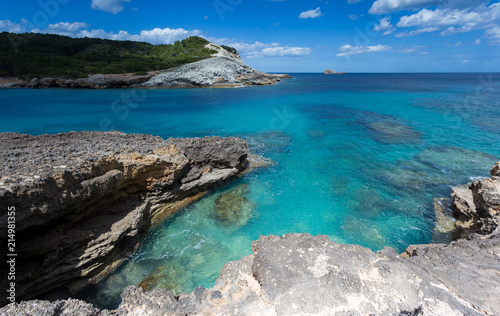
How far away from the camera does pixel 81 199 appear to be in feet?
23.4

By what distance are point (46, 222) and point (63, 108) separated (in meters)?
31.5

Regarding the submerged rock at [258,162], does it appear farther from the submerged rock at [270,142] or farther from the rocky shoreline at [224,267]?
the rocky shoreline at [224,267]

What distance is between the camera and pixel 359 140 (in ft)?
67.2

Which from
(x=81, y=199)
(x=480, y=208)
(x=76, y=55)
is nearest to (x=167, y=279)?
(x=81, y=199)

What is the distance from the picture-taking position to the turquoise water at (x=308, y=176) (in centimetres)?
865

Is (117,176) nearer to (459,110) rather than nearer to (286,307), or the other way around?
(286,307)

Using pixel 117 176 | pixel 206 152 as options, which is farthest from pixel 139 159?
pixel 206 152

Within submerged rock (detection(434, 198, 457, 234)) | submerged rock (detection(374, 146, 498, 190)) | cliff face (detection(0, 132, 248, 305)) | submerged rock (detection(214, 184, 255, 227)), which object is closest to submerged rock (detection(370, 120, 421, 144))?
submerged rock (detection(374, 146, 498, 190))

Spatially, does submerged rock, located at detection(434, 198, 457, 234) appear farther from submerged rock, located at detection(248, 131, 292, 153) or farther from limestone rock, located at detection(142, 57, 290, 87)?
limestone rock, located at detection(142, 57, 290, 87)

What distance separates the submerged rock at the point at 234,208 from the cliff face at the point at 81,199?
1.67m

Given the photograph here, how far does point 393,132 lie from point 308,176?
13.5 metres

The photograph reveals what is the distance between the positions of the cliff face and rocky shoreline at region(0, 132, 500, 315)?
0.03 metres

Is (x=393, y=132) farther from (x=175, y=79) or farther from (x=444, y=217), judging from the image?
(x=175, y=79)

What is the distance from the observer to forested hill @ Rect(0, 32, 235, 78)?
55250 millimetres
